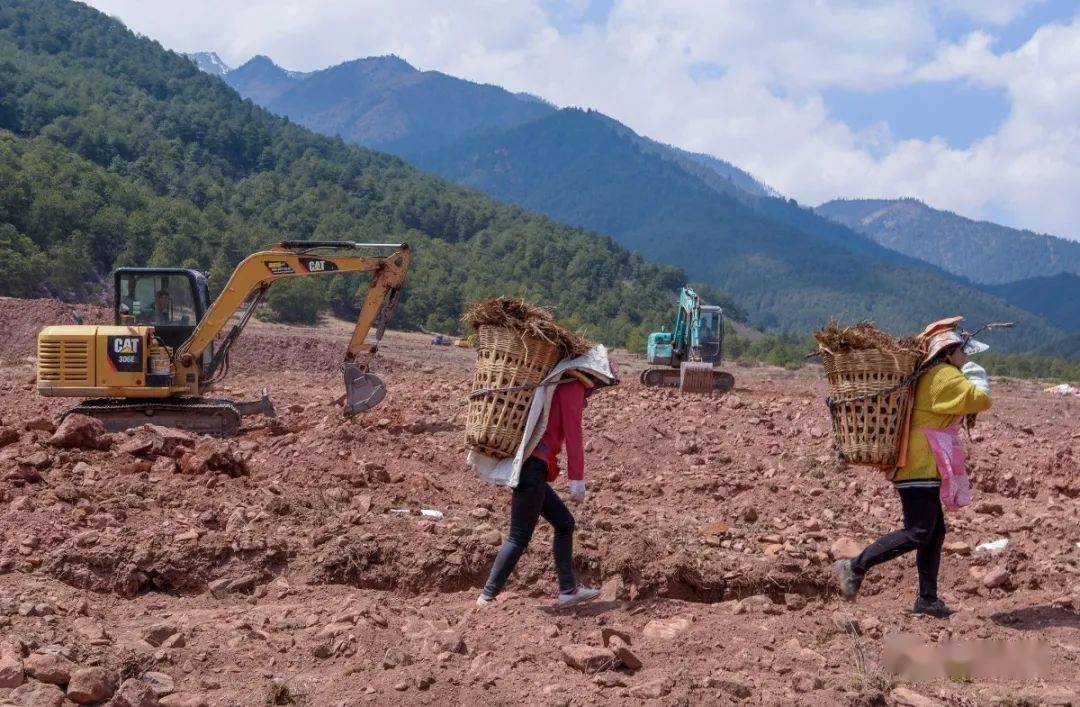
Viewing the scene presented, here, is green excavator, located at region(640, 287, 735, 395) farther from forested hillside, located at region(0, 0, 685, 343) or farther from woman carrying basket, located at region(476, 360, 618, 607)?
forested hillside, located at region(0, 0, 685, 343)


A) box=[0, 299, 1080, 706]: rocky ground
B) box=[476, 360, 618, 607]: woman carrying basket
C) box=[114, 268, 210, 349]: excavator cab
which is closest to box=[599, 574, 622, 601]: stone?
box=[0, 299, 1080, 706]: rocky ground

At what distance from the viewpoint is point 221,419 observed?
12867mm

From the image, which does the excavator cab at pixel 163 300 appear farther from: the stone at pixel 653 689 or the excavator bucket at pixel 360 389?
the stone at pixel 653 689

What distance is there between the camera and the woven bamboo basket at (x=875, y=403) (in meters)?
5.93

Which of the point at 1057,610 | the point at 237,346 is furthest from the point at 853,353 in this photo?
the point at 237,346

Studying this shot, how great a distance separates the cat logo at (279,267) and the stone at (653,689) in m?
9.41

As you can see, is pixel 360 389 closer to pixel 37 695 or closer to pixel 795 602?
pixel 795 602

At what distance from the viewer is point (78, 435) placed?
9383 millimetres

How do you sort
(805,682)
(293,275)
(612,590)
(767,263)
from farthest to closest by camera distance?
(767,263), (293,275), (612,590), (805,682)

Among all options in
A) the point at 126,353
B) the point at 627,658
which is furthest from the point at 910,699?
the point at 126,353

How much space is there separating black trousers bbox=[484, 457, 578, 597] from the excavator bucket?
766cm

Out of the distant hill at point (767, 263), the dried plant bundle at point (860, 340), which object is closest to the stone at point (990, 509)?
the dried plant bundle at point (860, 340)

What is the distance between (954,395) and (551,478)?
2188 mm

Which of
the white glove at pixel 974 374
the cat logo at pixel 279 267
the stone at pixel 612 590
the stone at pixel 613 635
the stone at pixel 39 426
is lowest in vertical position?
the stone at pixel 612 590
